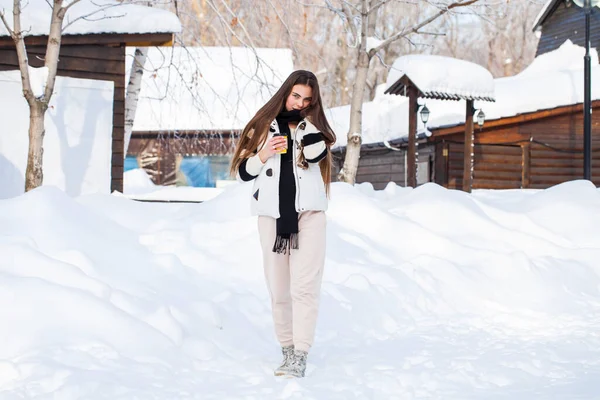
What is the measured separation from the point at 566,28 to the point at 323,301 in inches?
931

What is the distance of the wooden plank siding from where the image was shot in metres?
24.5

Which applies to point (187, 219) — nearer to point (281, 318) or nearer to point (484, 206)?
point (281, 318)

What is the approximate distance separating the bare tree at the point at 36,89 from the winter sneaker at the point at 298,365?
5.12 metres

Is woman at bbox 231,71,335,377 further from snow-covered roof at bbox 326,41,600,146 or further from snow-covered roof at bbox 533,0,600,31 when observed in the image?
snow-covered roof at bbox 533,0,600,31

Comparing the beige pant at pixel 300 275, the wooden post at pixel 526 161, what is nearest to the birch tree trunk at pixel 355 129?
the beige pant at pixel 300 275

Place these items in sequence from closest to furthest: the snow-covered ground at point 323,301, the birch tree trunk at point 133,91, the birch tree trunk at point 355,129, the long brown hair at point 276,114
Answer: the snow-covered ground at point 323,301 < the long brown hair at point 276,114 < the birch tree trunk at point 355,129 < the birch tree trunk at point 133,91

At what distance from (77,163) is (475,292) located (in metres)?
6.39

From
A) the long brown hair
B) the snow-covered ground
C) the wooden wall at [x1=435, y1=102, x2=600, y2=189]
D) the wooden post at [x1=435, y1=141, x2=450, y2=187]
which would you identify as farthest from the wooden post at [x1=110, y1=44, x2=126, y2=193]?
the wooden wall at [x1=435, y1=102, x2=600, y2=189]

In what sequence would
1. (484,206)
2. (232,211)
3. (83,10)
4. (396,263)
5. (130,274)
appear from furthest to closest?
(83,10) < (484,206) < (232,211) < (396,263) < (130,274)

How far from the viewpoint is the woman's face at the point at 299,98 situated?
4.04m

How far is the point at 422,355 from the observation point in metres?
4.39

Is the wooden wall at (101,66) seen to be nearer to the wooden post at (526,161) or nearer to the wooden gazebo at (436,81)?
the wooden gazebo at (436,81)

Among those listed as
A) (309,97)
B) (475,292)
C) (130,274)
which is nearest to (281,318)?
(309,97)

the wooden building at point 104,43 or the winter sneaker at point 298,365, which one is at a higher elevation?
the wooden building at point 104,43
